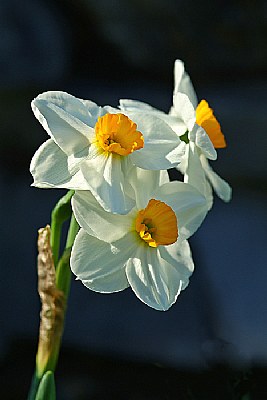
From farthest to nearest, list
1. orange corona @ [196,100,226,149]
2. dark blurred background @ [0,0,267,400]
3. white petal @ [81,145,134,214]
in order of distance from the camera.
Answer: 1. dark blurred background @ [0,0,267,400]
2. orange corona @ [196,100,226,149]
3. white petal @ [81,145,134,214]

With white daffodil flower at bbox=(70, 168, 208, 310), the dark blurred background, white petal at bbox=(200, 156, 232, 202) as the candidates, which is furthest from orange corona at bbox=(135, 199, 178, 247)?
the dark blurred background

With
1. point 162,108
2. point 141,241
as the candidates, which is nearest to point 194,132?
point 141,241

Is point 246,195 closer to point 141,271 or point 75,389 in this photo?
point 75,389

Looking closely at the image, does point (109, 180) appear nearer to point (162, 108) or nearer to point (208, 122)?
point (208, 122)

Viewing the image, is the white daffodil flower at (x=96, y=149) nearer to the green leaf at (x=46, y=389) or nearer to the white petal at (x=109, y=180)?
the white petal at (x=109, y=180)

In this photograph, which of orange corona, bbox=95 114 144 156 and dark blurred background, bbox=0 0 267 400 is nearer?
orange corona, bbox=95 114 144 156

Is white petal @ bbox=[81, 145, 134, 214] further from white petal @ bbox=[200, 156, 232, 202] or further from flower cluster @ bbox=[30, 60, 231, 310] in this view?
white petal @ bbox=[200, 156, 232, 202]

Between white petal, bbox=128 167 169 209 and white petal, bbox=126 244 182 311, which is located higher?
white petal, bbox=128 167 169 209

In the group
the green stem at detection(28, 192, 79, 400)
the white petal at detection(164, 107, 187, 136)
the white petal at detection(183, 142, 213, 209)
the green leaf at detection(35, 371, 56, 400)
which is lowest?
the green leaf at detection(35, 371, 56, 400)
